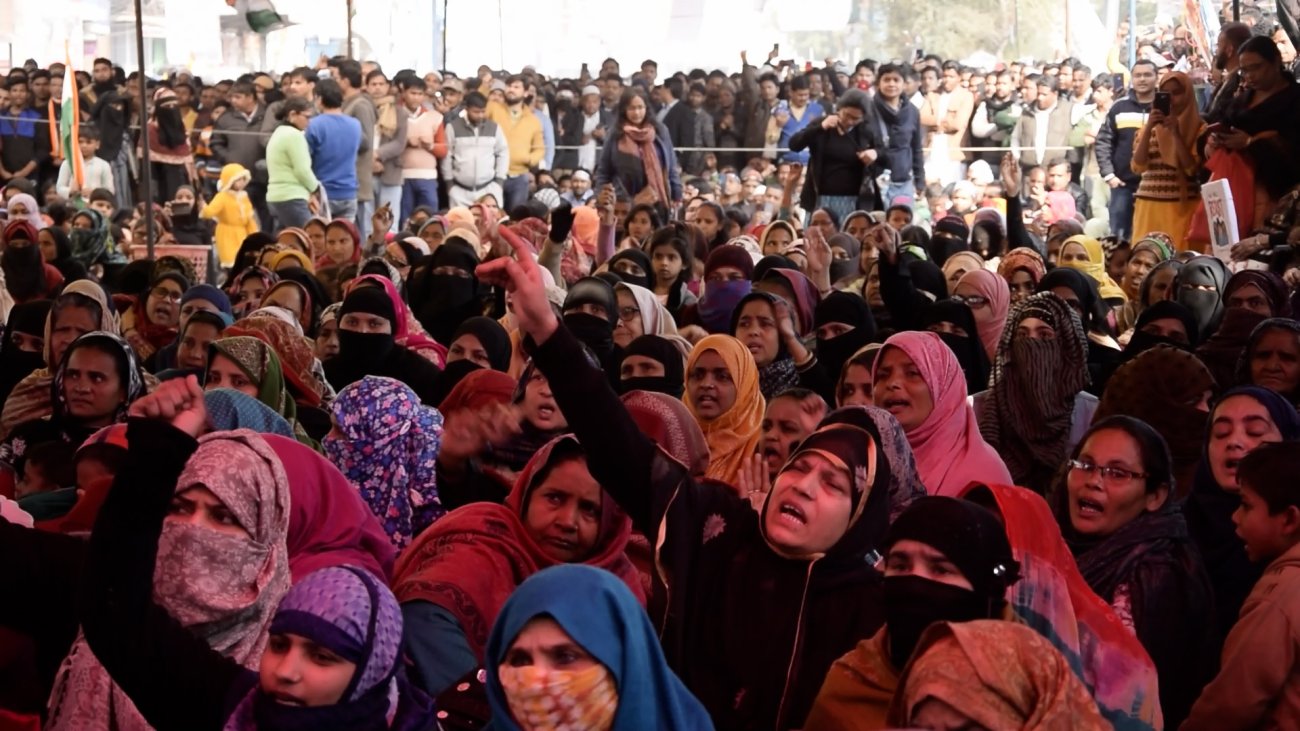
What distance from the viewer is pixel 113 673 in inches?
117

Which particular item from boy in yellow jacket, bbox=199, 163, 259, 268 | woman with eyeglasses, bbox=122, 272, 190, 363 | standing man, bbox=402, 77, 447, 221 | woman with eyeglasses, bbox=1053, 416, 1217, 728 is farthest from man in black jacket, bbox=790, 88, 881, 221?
woman with eyeglasses, bbox=1053, 416, 1217, 728

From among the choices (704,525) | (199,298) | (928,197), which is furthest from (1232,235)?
(928,197)

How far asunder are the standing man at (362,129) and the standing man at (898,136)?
3.95 m

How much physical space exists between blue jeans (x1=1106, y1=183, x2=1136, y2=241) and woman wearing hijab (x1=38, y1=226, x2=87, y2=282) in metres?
7.49

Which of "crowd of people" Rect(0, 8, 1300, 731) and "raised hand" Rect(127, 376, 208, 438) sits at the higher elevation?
"raised hand" Rect(127, 376, 208, 438)

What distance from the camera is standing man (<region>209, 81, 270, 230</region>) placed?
51.4 ft

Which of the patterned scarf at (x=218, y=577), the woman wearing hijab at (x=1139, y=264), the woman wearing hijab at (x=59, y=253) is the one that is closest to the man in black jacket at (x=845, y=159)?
the woman wearing hijab at (x=1139, y=264)

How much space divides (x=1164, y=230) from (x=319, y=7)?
14611 mm

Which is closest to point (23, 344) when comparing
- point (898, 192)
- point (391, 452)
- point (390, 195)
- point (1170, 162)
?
point (391, 452)

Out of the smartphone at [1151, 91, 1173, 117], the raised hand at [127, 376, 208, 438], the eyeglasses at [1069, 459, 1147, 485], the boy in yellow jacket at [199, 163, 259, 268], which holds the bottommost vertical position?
the boy in yellow jacket at [199, 163, 259, 268]

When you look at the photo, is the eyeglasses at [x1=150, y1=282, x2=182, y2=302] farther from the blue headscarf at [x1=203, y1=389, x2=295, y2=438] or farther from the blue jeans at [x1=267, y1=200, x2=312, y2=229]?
the blue jeans at [x1=267, y1=200, x2=312, y2=229]

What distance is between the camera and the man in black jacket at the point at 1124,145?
14562mm

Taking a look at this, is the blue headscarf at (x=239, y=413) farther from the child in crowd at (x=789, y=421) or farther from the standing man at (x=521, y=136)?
the standing man at (x=521, y=136)

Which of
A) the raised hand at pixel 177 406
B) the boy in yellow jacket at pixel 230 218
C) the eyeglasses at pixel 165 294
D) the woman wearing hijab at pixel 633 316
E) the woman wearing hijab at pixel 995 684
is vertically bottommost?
the boy in yellow jacket at pixel 230 218
